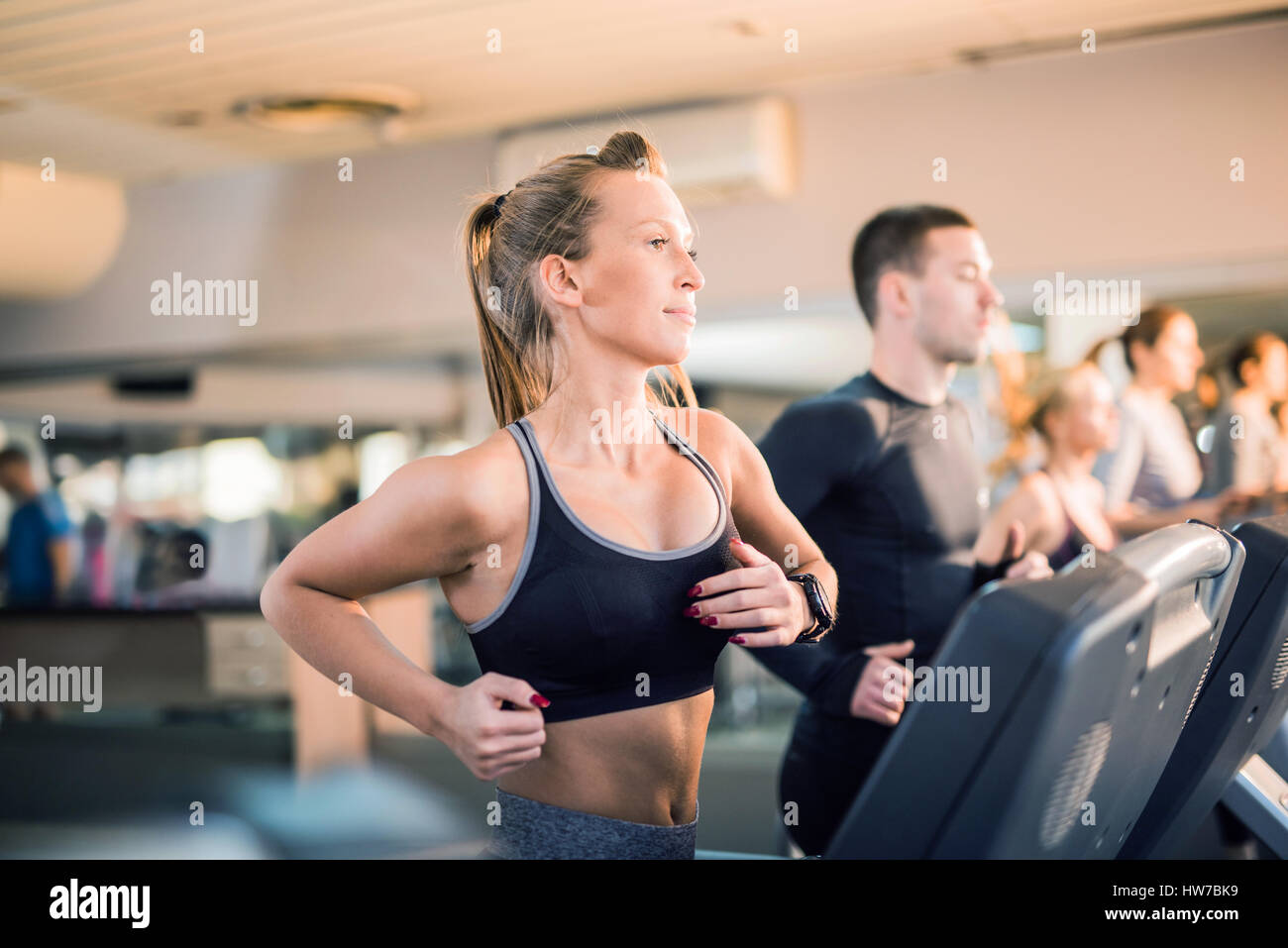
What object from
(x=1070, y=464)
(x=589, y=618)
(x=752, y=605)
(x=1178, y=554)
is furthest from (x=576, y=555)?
(x=1070, y=464)

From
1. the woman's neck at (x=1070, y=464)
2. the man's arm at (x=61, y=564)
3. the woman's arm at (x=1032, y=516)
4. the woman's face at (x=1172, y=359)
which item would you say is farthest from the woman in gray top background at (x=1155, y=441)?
the man's arm at (x=61, y=564)

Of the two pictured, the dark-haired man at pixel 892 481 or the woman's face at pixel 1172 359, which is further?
the woman's face at pixel 1172 359

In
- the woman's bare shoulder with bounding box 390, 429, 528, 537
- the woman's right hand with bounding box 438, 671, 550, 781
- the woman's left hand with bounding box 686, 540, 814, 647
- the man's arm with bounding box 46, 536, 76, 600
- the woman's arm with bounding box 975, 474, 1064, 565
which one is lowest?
the man's arm with bounding box 46, 536, 76, 600

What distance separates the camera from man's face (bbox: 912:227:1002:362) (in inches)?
71.2

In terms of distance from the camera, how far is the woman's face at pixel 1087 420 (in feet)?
10.6

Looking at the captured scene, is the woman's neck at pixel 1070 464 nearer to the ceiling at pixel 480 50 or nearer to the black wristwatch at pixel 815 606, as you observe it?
the ceiling at pixel 480 50

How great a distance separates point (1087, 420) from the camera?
10.7 feet

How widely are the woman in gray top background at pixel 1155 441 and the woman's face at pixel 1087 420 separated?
90 millimetres

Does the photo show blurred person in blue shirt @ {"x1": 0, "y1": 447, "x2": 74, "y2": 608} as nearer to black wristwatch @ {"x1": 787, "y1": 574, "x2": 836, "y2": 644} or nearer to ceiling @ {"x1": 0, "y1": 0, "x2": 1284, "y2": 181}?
ceiling @ {"x1": 0, "y1": 0, "x2": 1284, "y2": 181}

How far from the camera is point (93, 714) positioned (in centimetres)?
557

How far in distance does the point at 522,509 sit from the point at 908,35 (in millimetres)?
3075

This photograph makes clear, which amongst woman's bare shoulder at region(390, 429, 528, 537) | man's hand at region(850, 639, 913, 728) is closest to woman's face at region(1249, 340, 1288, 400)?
man's hand at region(850, 639, 913, 728)

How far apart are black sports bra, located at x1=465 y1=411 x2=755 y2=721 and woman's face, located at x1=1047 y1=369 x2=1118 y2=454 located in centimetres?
246
